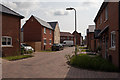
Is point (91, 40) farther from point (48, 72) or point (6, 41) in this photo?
point (48, 72)

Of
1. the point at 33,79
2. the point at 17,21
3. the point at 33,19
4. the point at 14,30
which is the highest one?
the point at 33,19

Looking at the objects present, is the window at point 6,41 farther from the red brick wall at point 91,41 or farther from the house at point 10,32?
the red brick wall at point 91,41

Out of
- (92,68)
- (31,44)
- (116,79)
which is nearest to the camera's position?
(116,79)

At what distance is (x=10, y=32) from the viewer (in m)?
16.9

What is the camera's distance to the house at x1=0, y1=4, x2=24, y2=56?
1609 centimetres

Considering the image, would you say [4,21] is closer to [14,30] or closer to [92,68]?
[14,30]

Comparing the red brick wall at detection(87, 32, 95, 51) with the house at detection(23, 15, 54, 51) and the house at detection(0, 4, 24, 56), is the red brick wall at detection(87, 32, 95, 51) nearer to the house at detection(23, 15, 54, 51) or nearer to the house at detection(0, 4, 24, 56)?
the house at detection(23, 15, 54, 51)

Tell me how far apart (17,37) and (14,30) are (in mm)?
1012

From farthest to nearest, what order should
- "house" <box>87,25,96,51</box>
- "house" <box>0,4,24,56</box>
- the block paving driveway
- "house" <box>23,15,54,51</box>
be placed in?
"house" <box>23,15,54,51</box>
"house" <box>87,25,96,51</box>
"house" <box>0,4,24,56</box>
the block paving driveway

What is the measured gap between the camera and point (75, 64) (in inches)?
419

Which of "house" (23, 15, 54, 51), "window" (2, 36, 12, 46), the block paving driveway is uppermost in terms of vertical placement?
"house" (23, 15, 54, 51)

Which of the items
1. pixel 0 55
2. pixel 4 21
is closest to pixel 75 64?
pixel 0 55

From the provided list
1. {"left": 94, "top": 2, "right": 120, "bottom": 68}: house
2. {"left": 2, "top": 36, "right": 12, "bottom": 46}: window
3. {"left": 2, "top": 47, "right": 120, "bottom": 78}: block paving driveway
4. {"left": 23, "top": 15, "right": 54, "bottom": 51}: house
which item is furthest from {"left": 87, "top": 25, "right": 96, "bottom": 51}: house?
{"left": 2, "top": 47, "right": 120, "bottom": 78}: block paving driveway

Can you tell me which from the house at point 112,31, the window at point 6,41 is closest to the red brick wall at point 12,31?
the window at point 6,41
